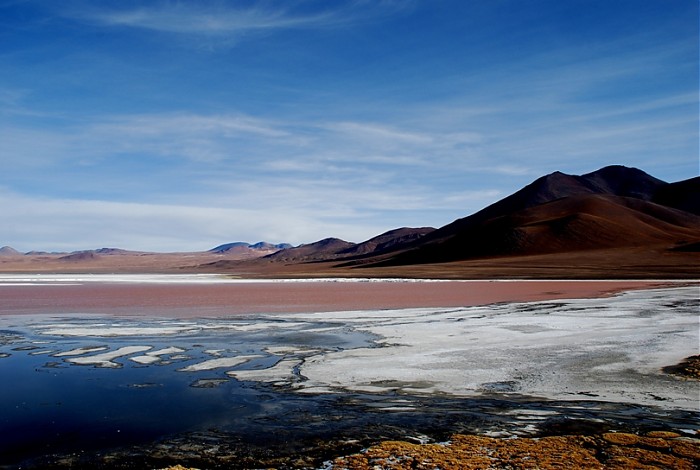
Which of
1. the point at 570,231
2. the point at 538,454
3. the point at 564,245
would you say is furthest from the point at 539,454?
the point at 570,231

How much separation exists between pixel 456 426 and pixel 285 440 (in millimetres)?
2223

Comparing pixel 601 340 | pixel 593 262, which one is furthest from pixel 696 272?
pixel 601 340

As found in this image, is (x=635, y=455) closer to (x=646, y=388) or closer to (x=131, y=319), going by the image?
(x=646, y=388)

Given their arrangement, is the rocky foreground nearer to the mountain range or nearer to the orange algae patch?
the orange algae patch

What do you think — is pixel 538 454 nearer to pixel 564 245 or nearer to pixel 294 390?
pixel 294 390

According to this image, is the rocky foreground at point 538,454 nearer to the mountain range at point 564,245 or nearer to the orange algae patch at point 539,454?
the orange algae patch at point 539,454

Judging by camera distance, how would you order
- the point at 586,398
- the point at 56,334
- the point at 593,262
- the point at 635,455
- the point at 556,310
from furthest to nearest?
the point at 593,262, the point at 556,310, the point at 56,334, the point at 586,398, the point at 635,455

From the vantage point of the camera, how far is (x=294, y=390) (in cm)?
1041

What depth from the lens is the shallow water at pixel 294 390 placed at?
762cm

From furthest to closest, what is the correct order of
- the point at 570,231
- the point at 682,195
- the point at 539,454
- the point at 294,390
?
the point at 682,195 → the point at 570,231 → the point at 294,390 → the point at 539,454

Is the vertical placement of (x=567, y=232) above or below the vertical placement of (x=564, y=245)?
above

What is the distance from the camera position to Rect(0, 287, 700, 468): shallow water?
762 centimetres

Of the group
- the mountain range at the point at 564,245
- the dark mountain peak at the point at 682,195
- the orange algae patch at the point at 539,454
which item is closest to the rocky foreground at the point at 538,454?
the orange algae patch at the point at 539,454

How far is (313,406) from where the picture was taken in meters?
9.32
